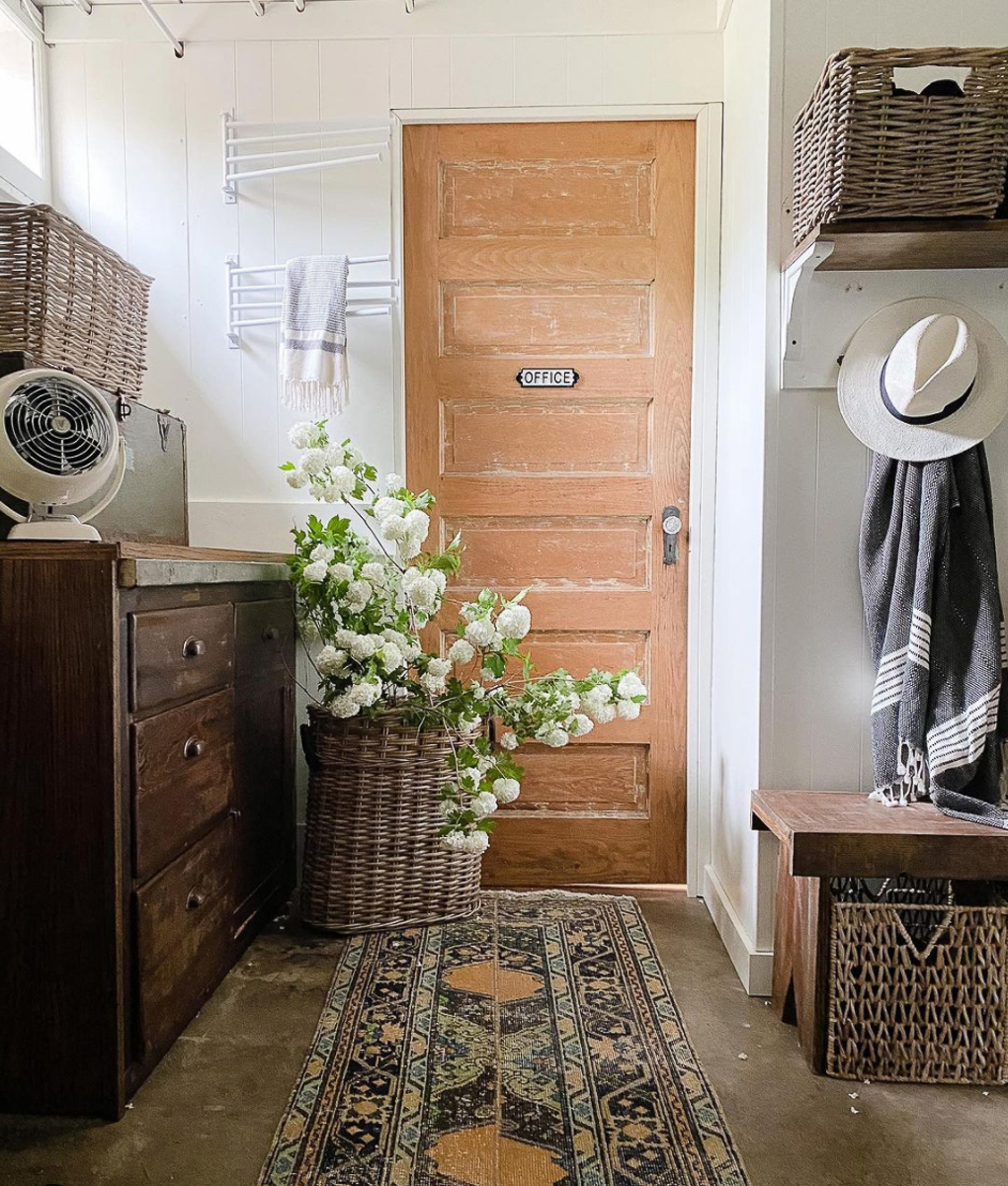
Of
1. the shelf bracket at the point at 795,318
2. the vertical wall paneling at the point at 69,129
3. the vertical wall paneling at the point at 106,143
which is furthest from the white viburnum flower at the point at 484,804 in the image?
the vertical wall paneling at the point at 69,129

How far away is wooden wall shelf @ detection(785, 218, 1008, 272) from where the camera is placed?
1603 mm

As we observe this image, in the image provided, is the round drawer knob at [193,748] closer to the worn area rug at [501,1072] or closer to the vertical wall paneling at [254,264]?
the worn area rug at [501,1072]

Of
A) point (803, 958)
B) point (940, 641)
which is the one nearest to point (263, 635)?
point (803, 958)

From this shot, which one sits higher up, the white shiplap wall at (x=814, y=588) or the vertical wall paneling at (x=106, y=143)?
the vertical wall paneling at (x=106, y=143)

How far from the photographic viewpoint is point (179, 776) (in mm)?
1684

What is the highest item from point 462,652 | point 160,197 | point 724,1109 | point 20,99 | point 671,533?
point 20,99

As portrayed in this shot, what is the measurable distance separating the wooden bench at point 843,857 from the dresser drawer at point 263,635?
118cm

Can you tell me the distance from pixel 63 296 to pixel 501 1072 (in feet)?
5.39

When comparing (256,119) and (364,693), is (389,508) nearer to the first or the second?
(364,693)

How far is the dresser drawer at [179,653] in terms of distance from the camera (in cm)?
152

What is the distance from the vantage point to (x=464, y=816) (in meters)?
2.08

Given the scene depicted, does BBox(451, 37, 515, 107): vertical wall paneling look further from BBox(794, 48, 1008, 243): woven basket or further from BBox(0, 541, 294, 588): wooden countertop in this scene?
BBox(0, 541, 294, 588): wooden countertop

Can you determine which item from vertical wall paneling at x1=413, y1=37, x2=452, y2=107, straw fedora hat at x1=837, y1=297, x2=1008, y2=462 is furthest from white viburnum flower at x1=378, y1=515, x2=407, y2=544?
vertical wall paneling at x1=413, y1=37, x2=452, y2=107

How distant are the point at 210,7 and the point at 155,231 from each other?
0.61 metres
